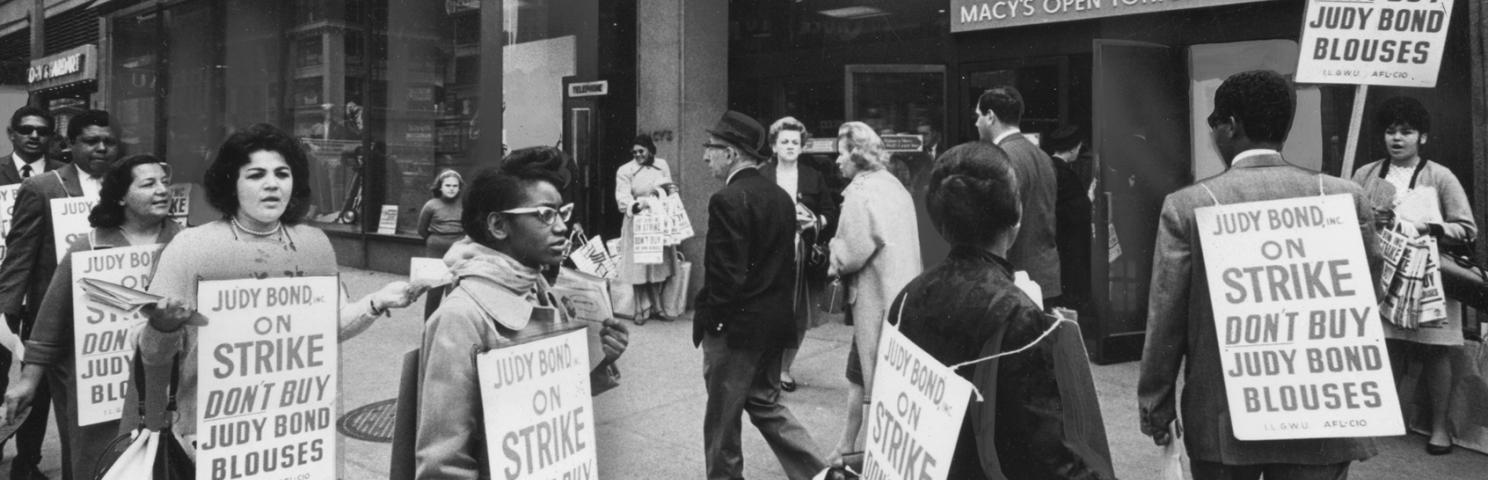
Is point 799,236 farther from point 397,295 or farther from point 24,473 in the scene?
point 24,473

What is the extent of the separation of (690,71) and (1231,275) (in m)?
8.37

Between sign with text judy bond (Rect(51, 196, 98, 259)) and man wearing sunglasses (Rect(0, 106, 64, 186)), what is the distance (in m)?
2.31

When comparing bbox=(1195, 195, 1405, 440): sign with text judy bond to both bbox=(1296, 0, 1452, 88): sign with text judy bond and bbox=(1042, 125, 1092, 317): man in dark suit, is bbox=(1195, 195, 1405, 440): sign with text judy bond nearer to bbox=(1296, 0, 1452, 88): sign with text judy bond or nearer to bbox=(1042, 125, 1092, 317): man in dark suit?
bbox=(1296, 0, 1452, 88): sign with text judy bond

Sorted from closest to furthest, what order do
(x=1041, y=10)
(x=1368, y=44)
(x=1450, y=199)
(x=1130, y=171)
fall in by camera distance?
(x=1368, y=44), (x=1450, y=199), (x=1130, y=171), (x=1041, y=10)

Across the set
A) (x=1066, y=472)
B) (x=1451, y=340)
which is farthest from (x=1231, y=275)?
(x=1451, y=340)

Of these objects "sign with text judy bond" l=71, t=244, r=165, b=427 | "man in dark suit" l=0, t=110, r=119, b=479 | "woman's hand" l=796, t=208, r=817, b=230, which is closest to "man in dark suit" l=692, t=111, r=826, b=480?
"woman's hand" l=796, t=208, r=817, b=230

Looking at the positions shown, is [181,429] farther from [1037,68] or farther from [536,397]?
[1037,68]

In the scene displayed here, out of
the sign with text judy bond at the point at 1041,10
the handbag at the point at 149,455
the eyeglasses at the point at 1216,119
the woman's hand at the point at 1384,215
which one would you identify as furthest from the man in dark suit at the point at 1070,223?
the handbag at the point at 149,455

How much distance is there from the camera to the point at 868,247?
535cm

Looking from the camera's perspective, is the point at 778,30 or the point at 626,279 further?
the point at 778,30

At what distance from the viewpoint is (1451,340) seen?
5551mm

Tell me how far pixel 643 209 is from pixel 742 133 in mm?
4996

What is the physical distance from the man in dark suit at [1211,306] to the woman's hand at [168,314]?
271 cm

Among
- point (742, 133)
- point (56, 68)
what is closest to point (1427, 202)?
point (742, 133)
